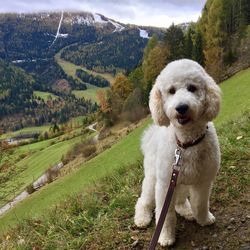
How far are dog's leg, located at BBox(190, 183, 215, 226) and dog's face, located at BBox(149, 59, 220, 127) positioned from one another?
95cm

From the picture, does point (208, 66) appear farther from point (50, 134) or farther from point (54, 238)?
point (50, 134)

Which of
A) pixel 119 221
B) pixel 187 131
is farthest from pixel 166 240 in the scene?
pixel 187 131

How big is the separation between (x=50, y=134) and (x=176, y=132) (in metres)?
113

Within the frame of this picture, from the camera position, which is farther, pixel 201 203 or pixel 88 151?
pixel 88 151

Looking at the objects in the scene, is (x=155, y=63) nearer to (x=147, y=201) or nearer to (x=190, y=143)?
(x=147, y=201)

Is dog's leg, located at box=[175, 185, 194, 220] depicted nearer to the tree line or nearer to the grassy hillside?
the grassy hillside

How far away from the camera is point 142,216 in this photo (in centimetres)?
575

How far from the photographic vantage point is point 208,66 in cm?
5119

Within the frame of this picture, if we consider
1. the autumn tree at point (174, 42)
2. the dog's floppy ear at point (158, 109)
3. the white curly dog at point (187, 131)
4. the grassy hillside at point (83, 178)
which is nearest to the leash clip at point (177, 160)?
the white curly dog at point (187, 131)

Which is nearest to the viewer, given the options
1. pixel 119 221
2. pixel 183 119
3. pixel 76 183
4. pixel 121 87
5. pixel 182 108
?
pixel 182 108

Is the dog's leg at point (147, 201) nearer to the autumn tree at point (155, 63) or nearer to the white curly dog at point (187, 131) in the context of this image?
the white curly dog at point (187, 131)

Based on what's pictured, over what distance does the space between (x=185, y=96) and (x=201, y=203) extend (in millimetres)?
1612

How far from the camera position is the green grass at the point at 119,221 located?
530 centimetres

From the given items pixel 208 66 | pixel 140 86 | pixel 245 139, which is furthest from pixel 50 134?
pixel 245 139
